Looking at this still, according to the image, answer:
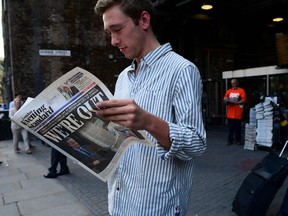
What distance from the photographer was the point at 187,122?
3.96 feet

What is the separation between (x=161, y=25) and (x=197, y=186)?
→ 8922mm

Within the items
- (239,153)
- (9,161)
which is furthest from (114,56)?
(239,153)

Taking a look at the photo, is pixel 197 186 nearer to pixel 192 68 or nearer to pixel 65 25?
pixel 192 68

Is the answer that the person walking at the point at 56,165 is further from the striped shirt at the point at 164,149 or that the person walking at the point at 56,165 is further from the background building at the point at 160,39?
the background building at the point at 160,39

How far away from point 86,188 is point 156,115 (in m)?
4.42

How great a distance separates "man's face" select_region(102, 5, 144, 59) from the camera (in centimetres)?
135

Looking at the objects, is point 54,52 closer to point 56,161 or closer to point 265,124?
point 56,161

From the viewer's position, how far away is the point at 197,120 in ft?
4.02

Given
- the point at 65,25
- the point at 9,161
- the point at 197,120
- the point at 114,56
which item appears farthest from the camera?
the point at 114,56

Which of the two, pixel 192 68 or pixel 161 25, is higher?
pixel 161 25

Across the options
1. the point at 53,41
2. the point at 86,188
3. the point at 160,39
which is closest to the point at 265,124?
the point at 86,188

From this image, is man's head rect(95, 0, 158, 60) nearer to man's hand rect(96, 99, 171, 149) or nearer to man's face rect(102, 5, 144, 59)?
man's face rect(102, 5, 144, 59)

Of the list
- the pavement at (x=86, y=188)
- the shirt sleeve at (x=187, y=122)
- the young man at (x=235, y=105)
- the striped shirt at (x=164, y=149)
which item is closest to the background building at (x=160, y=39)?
the young man at (x=235, y=105)

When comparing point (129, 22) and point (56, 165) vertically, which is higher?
point (129, 22)
